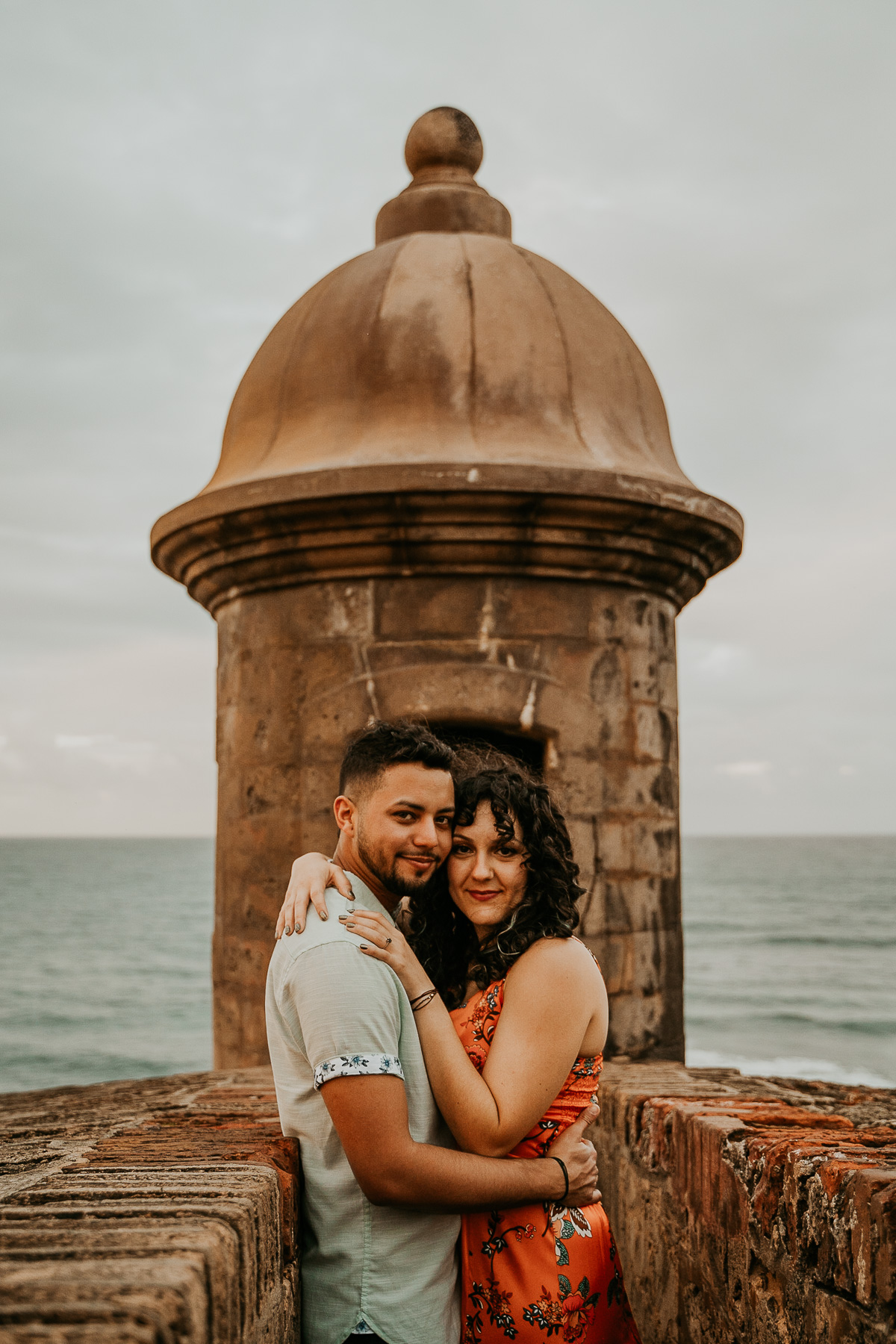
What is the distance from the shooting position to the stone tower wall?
4.68 meters

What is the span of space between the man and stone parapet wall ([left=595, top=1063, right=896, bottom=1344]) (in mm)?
317

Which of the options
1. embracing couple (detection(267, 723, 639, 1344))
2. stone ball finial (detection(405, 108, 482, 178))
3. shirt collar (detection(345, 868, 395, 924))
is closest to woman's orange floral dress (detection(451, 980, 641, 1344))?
embracing couple (detection(267, 723, 639, 1344))

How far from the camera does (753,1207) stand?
6.79 feet

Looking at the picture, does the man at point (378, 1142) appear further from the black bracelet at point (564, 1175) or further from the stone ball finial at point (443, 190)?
the stone ball finial at point (443, 190)

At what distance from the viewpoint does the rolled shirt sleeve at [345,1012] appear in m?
1.88

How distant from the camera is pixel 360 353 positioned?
195 inches

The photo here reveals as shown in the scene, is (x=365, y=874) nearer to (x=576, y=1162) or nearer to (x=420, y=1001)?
(x=420, y=1001)

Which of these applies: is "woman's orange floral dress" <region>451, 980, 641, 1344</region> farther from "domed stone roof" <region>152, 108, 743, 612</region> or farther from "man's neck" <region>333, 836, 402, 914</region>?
"domed stone roof" <region>152, 108, 743, 612</region>

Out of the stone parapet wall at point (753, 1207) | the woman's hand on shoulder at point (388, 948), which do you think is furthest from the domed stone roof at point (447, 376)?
the woman's hand on shoulder at point (388, 948)

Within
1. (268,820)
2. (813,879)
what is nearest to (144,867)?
(813,879)

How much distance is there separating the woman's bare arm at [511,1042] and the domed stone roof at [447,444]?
2562 mm

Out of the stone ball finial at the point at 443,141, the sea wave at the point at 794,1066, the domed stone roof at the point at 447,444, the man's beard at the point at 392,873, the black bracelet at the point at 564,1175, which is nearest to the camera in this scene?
the black bracelet at the point at 564,1175

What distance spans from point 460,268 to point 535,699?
2.03m

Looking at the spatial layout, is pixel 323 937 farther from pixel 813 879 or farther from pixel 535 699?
pixel 813 879
